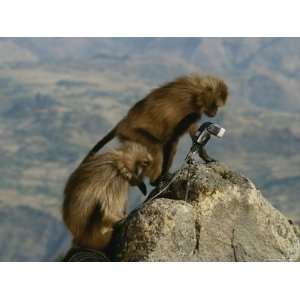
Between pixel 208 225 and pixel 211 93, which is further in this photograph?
pixel 211 93

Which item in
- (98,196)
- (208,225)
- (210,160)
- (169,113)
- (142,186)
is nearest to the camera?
(208,225)

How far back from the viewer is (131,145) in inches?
382

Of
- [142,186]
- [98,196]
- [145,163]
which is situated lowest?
[98,196]

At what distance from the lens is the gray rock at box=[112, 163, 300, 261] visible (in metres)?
8.15

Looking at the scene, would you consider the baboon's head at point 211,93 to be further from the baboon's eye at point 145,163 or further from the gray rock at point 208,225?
the gray rock at point 208,225

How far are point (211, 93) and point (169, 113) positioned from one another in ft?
2.54

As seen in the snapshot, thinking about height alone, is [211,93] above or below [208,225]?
above

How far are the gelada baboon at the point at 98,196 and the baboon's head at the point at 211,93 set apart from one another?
7.09 feet

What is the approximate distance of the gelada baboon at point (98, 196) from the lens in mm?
8867

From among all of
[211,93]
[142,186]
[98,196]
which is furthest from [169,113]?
[98,196]

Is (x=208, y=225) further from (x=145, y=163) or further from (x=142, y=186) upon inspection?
(x=145, y=163)

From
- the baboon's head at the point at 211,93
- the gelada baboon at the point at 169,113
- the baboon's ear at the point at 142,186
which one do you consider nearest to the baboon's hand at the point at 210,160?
the baboon's ear at the point at 142,186

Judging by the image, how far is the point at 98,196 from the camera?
8.92m
